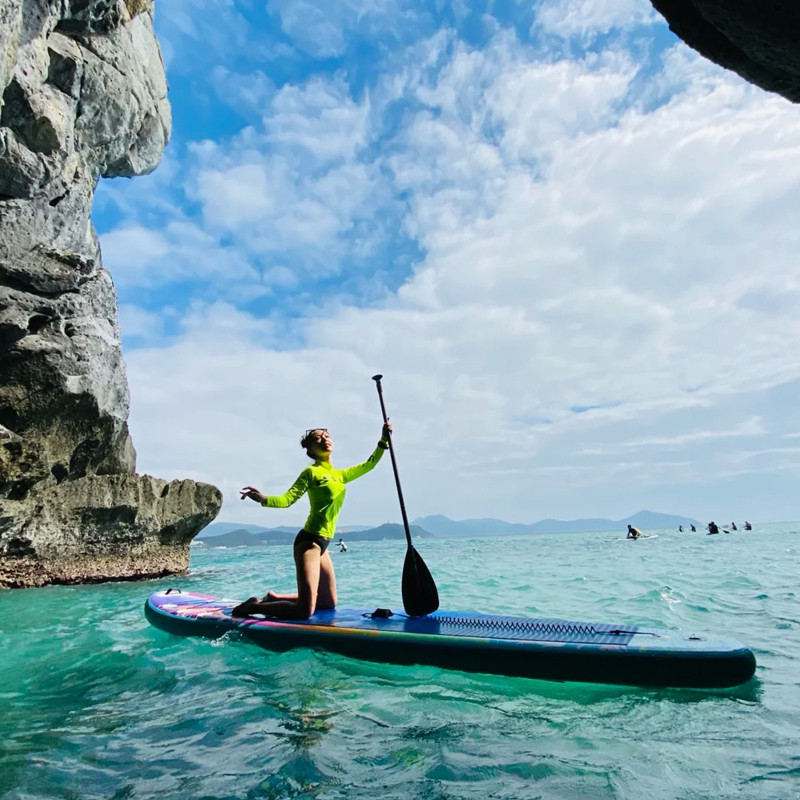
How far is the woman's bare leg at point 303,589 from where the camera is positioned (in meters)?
6.86

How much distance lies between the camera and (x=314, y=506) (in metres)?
6.88

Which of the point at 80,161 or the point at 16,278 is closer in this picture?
the point at 16,278

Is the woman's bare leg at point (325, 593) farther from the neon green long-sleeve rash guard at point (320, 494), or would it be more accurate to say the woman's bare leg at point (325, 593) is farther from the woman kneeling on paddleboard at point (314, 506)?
the neon green long-sleeve rash guard at point (320, 494)

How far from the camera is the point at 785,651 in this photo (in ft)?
20.8

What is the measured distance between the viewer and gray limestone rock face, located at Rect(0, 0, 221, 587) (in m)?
17.6

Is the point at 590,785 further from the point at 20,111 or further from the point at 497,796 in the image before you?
the point at 20,111

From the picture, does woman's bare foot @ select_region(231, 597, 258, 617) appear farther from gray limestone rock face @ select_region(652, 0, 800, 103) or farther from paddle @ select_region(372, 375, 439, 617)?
gray limestone rock face @ select_region(652, 0, 800, 103)

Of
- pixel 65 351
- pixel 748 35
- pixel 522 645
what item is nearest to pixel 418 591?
pixel 522 645

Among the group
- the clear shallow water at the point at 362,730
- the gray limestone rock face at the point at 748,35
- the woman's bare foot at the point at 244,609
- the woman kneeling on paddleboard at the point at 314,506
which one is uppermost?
the gray limestone rock face at the point at 748,35

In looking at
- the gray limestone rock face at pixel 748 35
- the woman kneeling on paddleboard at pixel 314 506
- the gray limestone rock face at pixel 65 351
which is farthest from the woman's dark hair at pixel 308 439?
the gray limestone rock face at pixel 65 351

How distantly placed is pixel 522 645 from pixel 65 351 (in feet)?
61.3

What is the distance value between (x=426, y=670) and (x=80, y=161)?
88.4 feet

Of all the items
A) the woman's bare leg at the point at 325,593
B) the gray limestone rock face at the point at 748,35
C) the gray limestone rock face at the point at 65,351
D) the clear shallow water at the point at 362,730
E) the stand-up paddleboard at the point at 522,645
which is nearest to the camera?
the gray limestone rock face at the point at 748,35

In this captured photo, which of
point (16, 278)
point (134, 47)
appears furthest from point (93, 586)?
point (134, 47)
